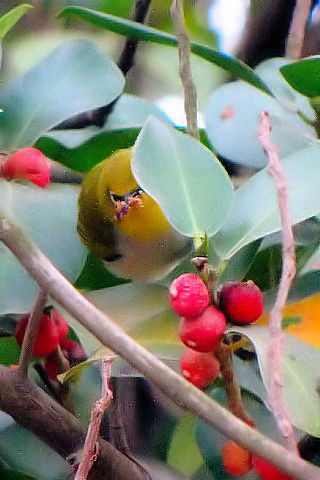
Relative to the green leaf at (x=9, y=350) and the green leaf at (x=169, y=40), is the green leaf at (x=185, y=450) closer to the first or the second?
the green leaf at (x=9, y=350)

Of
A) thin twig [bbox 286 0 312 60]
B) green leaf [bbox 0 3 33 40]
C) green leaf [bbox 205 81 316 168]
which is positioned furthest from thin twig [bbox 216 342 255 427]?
thin twig [bbox 286 0 312 60]

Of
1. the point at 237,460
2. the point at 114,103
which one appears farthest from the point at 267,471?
the point at 114,103

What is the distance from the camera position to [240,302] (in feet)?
1.46

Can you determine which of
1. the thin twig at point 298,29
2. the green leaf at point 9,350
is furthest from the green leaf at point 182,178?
the thin twig at point 298,29

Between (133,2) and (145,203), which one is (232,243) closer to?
(145,203)

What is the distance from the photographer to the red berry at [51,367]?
60cm

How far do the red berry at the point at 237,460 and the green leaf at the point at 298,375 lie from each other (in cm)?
11

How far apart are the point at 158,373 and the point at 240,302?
12 cm

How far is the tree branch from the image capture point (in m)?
0.52

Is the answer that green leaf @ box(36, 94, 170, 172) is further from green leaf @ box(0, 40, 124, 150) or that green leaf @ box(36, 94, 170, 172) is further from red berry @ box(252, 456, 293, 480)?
red berry @ box(252, 456, 293, 480)

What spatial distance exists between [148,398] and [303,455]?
261 millimetres

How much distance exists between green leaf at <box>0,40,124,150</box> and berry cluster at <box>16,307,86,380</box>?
5.7 inches

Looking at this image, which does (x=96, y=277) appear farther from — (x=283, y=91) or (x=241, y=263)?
(x=283, y=91)

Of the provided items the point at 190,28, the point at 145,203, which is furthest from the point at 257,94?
the point at 190,28
